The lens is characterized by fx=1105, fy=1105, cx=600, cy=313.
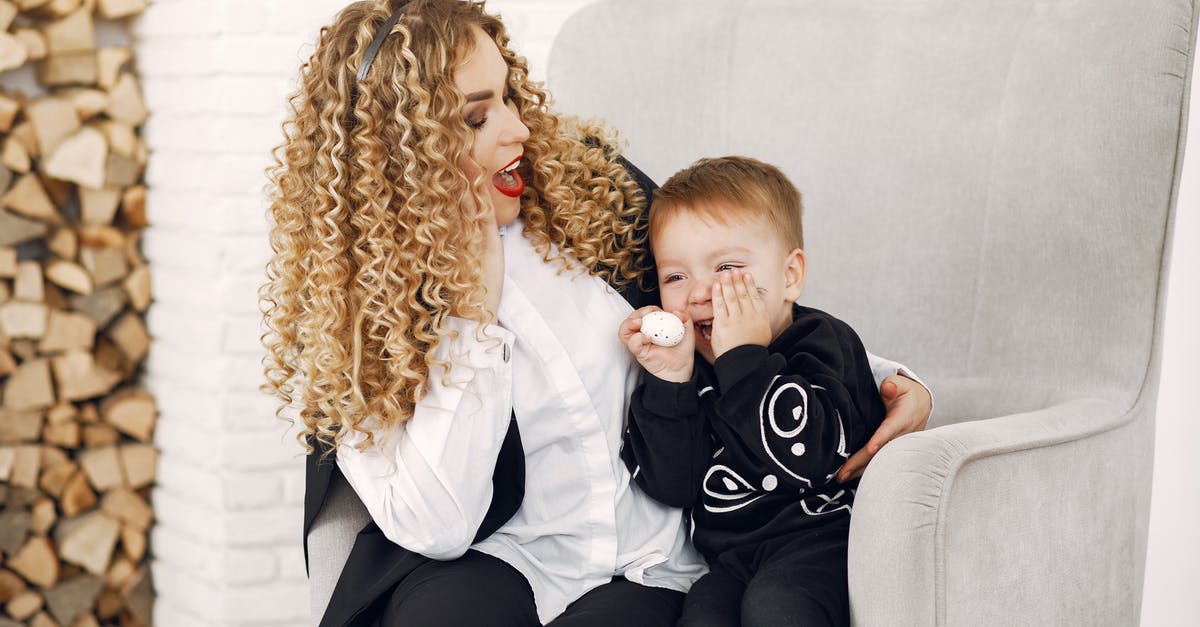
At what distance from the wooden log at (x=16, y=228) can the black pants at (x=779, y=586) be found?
1431mm

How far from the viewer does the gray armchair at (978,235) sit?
107 centimetres

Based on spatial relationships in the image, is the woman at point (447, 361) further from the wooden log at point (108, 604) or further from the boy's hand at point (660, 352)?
the wooden log at point (108, 604)

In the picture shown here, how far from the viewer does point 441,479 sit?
114cm

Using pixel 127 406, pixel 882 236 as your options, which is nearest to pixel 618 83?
pixel 882 236

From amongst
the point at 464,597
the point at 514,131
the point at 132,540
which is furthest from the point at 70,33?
the point at 464,597

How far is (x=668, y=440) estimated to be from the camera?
1.17 meters

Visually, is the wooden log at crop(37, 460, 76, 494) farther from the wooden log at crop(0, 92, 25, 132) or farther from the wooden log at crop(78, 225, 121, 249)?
the wooden log at crop(0, 92, 25, 132)

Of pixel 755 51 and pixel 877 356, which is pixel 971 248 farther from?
pixel 755 51

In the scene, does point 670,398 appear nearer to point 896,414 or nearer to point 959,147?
point 896,414

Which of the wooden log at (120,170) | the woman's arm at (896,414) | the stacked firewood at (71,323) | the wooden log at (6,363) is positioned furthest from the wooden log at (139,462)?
the woman's arm at (896,414)

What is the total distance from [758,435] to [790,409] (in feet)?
0.14

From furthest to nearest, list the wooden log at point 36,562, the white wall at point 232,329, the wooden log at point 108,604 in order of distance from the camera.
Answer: the wooden log at point 108,604
the wooden log at point 36,562
the white wall at point 232,329

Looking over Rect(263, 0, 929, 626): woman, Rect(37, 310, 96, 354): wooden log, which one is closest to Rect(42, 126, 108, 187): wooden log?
Rect(37, 310, 96, 354): wooden log

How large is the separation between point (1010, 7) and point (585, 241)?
65 cm
